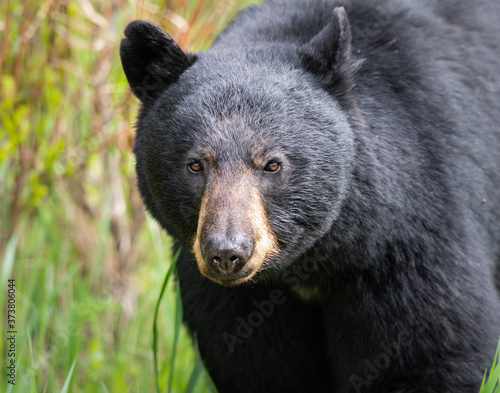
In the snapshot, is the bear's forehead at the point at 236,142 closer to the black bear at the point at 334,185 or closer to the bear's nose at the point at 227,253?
the black bear at the point at 334,185

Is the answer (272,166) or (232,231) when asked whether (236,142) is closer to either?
(272,166)

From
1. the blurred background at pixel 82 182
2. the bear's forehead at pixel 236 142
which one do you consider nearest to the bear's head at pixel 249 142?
the bear's forehead at pixel 236 142

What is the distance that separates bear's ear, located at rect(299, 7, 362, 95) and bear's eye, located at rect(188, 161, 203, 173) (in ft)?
2.19

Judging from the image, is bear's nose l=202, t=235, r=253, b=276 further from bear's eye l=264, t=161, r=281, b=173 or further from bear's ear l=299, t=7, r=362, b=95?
bear's ear l=299, t=7, r=362, b=95

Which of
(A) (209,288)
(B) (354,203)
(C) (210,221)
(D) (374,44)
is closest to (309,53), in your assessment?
(D) (374,44)

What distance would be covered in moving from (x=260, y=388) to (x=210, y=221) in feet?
4.56

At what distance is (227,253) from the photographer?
2.69 m

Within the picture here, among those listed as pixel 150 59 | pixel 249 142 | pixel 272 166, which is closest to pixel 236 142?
pixel 249 142

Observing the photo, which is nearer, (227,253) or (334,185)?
(227,253)

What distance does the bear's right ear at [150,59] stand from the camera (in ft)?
10.4

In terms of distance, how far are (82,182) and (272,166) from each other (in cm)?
272

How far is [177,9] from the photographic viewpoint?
16.3ft

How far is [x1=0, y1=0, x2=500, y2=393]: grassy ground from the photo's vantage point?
4.71 metres

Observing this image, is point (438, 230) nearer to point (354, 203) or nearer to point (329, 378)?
point (354, 203)
